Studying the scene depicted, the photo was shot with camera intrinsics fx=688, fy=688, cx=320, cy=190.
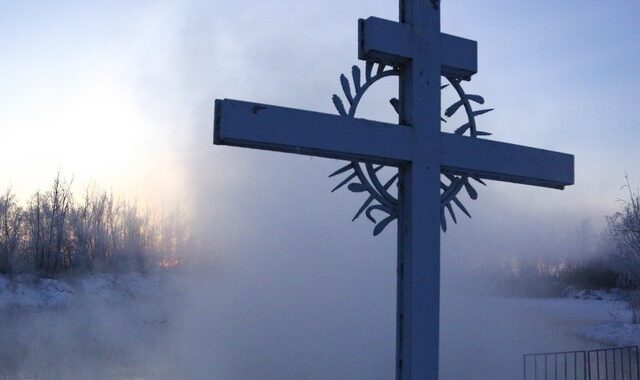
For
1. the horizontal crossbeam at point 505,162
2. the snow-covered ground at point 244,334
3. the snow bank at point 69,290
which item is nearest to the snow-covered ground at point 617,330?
the snow-covered ground at point 244,334

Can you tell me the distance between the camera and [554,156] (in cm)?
351

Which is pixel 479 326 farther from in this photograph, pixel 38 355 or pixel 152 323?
pixel 38 355

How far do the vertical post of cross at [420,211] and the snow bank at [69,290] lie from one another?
1257 inches

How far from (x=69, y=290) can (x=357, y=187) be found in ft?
122

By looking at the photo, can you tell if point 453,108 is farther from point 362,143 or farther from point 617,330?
point 617,330

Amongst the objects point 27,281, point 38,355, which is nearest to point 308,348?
point 38,355

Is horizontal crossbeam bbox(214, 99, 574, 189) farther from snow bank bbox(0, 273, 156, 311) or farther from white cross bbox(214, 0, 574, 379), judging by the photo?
snow bank bbox(0, 273, 156, 311)

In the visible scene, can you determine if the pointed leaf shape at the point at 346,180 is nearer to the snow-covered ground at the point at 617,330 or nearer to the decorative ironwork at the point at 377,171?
the decorative ironwork at the point at 377,171

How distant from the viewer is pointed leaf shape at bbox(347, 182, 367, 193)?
2885 millimetres

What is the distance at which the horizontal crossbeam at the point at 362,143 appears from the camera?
8.77 feet

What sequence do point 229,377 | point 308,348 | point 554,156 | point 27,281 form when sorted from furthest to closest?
point 27,281, point 308,348, point 229,377, point 554,156

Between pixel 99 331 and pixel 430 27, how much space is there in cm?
2217

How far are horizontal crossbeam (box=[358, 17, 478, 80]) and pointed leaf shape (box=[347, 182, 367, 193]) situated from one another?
0.56m

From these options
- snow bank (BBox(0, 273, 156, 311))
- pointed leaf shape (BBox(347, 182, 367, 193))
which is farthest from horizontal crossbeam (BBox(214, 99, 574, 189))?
snow bank (BBox(0, 273, 156, 311))
